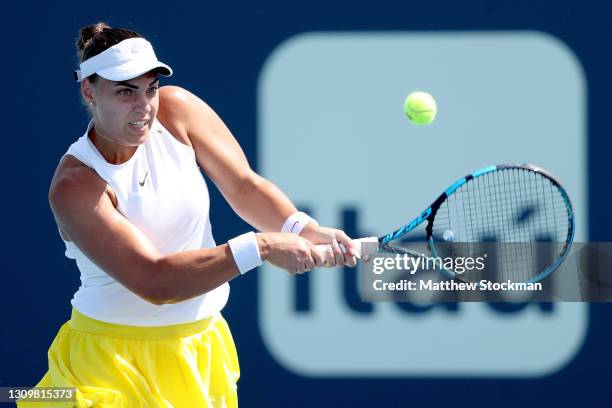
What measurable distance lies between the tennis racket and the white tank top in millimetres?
1251

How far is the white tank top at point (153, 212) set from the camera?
2.71 m

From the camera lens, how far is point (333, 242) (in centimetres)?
288

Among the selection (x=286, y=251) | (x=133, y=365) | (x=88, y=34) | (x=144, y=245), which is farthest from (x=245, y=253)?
(x=88, y=34)

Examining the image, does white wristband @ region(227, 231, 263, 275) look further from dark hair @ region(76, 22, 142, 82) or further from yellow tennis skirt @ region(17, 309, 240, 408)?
dark hair @ region(76, 22, 142, 82)

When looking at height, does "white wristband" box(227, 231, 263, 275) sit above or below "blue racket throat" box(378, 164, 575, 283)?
below

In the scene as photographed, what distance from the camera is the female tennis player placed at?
264cm

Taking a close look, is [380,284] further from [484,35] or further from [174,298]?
[174,298]

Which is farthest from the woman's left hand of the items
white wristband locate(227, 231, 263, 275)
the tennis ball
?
the tennis ball

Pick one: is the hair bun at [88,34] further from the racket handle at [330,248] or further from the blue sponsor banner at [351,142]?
the blue sponsor banner at [351,142]

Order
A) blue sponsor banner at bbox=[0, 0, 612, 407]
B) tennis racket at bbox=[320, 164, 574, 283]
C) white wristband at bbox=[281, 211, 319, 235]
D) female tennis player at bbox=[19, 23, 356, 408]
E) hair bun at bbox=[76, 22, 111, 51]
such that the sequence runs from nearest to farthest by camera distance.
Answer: female tennis player at bbox=[19, 23, 356, 408]
hair bun at bbox=[76, 22, 111, 51]
white wristband at bbox=[281, 211, 319, 235]
tennis racket at bbox=[320, 164, 574, 283]
blue sponsor banner at bbox=[0, 0, 612, 407]

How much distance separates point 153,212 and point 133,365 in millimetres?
350

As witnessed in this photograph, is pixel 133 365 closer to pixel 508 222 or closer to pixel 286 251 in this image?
pixel 286 251

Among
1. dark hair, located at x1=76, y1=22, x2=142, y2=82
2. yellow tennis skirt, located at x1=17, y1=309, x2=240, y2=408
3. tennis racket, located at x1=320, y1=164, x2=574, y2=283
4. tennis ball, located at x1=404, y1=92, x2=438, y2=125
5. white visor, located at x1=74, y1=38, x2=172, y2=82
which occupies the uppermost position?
tennis ball, located at x1=404, y1=92, x2=438, y2=125

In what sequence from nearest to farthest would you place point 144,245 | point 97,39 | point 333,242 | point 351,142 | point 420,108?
point 144,245 → point 97,39 → point 333,242 → point 420,108 → point 351,142
